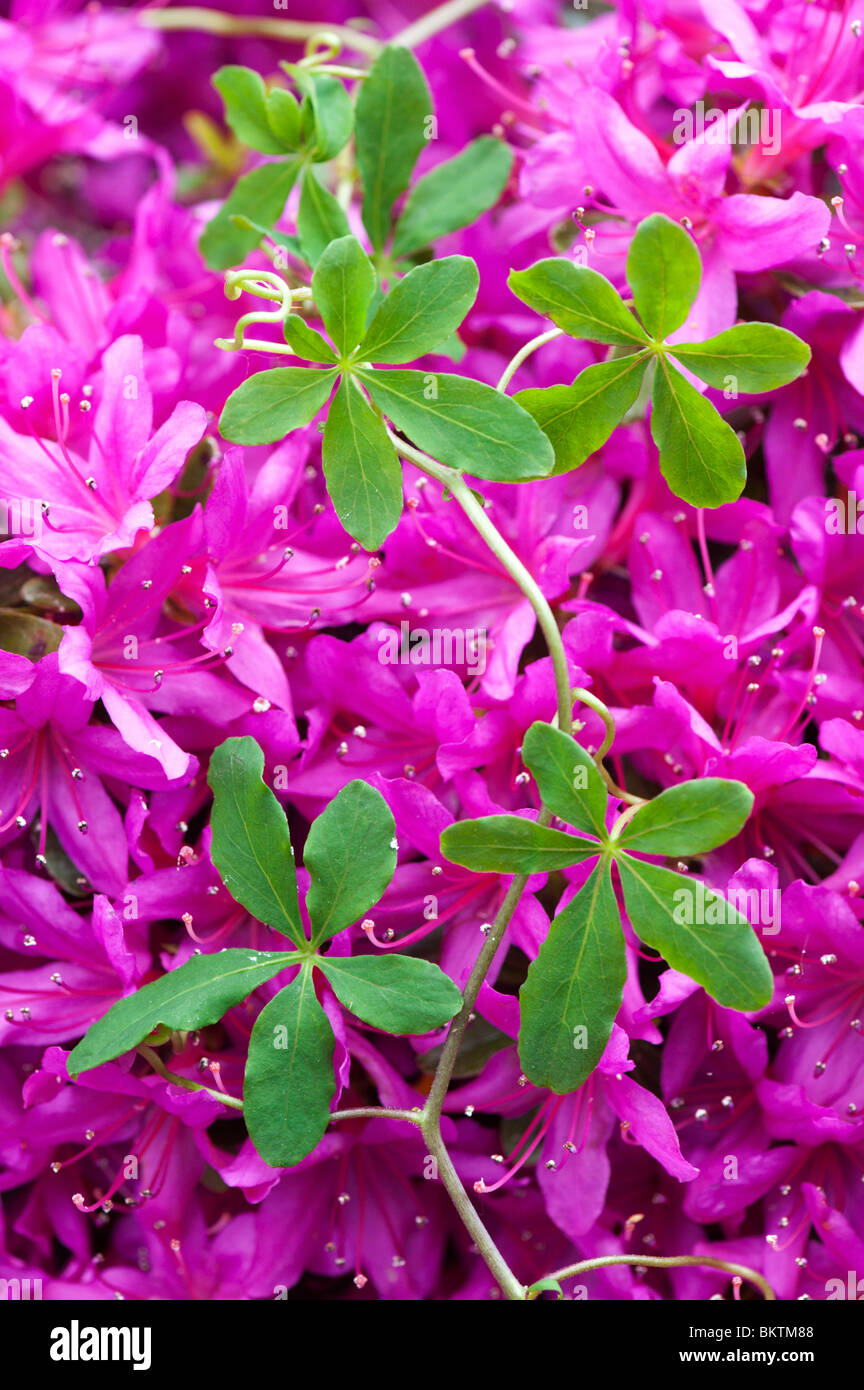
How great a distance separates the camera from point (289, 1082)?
712mm

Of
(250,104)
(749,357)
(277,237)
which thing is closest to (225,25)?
(250,104)

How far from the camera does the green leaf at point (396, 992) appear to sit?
70 centimetres

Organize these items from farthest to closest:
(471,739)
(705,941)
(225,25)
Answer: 1. (225,25)
2. (471,739)
3. (705,941)

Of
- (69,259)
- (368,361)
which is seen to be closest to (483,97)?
(69,259)

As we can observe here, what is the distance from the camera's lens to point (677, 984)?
0.74 metres

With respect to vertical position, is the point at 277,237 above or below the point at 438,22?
below

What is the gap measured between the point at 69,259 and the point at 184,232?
10cm

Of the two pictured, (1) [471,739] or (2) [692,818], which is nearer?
(2) [692,818]

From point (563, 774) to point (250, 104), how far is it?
60cm

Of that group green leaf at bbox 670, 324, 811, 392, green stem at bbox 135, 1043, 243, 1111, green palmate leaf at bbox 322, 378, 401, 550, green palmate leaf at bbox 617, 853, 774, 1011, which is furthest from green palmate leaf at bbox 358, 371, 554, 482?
green stem at bbox 135, 1043, 243, 1111

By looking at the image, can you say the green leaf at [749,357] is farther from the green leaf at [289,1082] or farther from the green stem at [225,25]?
the green stem at [225,25]

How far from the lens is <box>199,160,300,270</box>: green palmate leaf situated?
946mm

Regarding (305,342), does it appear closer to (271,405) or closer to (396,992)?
(271,405)

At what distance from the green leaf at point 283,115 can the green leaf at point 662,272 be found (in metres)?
0.32
